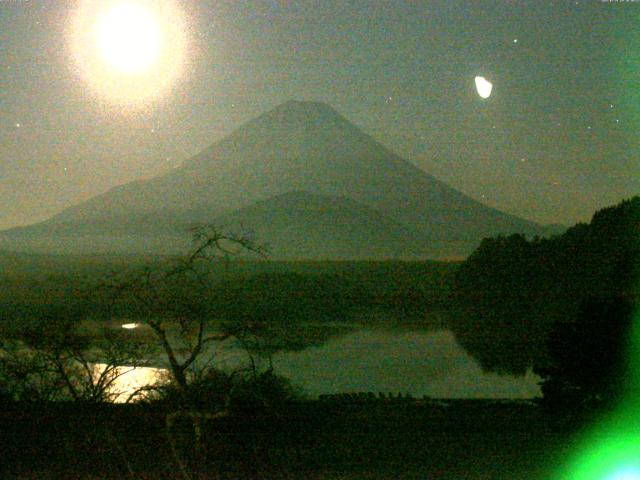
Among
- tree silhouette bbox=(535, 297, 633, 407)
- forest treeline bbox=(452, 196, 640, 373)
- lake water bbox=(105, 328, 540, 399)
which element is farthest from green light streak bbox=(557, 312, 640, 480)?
forest treeline bbox=(452, 196, 640, 373)

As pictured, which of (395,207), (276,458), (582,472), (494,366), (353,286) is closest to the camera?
(582,472)

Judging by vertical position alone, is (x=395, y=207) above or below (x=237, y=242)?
above

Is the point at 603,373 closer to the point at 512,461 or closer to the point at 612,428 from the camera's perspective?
the point at 612,428

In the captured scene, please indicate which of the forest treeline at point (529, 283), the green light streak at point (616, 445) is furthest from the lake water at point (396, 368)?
the green light streak at point (616, 445)

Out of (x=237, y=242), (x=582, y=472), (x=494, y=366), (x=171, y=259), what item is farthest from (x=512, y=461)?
(x=494, y=366)

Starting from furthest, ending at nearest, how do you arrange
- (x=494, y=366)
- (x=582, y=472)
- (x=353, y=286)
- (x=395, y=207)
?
(x=395, y=207) → (x=353, y=286) → (x=494, y=366) → (x=582, y=472)

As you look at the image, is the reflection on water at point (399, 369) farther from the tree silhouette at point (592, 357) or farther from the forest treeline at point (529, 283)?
the tree silhouette at point (592, 357)
